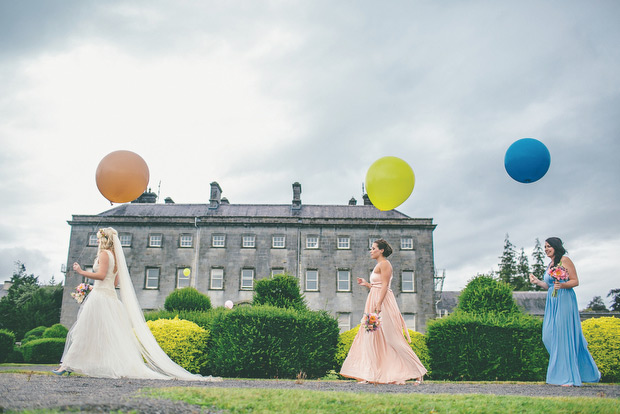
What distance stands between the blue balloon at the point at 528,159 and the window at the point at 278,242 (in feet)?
94.0

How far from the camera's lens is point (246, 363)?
10047 mm

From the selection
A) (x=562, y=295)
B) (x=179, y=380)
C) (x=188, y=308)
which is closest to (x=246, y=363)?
(x=179, y=380)

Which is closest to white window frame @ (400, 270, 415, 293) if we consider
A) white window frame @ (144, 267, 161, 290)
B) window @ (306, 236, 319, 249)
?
window @ (306, 236, 319, 249)

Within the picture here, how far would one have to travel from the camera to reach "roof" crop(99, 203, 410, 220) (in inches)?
1551

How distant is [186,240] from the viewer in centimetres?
3759

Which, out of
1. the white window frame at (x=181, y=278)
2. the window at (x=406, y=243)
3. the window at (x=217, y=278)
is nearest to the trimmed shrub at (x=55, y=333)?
the white window frame at (x=181, y=278)

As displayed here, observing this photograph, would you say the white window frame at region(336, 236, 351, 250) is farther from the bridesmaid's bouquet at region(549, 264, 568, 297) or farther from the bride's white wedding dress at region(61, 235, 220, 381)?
the bride's white wedding dress at region(61, 235, 220, 381)

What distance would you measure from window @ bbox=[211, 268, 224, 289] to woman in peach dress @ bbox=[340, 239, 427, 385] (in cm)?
2904

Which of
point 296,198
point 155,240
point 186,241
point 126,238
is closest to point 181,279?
point 186,241

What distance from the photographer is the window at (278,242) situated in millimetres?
37344

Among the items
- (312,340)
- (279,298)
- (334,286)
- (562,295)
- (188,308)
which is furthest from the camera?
(334,286)

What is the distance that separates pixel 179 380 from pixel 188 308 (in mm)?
12328

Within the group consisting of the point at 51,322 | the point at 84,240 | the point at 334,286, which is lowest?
the point at 51,322

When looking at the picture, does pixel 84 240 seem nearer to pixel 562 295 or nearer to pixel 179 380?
pixel 179 380
